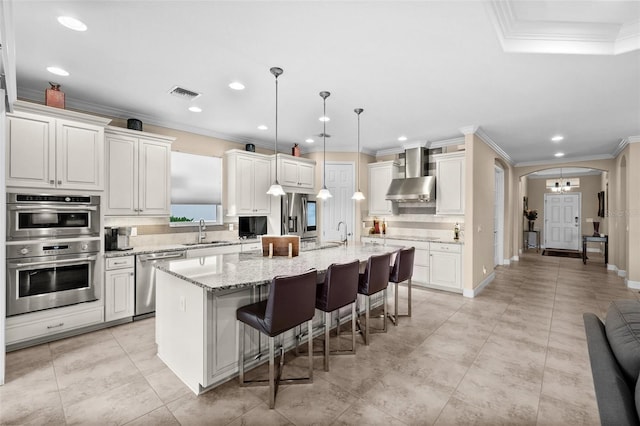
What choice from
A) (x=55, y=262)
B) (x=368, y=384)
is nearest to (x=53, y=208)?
(x=55, y=262)

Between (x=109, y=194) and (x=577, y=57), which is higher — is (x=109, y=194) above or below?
below

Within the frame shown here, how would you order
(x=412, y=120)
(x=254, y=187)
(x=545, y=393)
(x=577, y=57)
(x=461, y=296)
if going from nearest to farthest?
1. (x=545, y=393)
2. (x=577, y=57)
3. (x=412, y=120)
4. (x=461, y=296)
5. (x=254, y=187)

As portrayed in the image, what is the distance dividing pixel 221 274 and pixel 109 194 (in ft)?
8.02

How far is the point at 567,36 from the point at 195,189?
4944 millimetres

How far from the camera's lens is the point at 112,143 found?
3832 mm

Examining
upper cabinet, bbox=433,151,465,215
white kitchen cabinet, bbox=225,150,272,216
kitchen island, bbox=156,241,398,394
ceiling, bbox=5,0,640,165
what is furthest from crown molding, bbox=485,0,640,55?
white kitchen cabinet, bbox=225,150,272,216

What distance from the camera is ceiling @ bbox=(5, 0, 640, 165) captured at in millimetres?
2150

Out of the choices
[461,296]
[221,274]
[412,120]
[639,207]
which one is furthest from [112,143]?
[639,207]

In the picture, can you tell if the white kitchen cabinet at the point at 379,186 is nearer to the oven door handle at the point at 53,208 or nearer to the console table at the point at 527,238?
the oven door handle at the point at 53,208

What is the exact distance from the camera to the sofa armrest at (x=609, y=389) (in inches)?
40.1

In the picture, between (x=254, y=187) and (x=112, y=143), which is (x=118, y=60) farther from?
(x=254, y=187)

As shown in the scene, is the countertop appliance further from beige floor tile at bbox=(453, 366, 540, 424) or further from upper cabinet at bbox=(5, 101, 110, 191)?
beige floor tile at bbox=(453, 366, 540, 424)

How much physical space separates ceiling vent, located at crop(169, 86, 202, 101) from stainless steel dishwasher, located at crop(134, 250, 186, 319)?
2017mm

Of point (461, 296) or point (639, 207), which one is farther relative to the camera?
point (639, 207)
